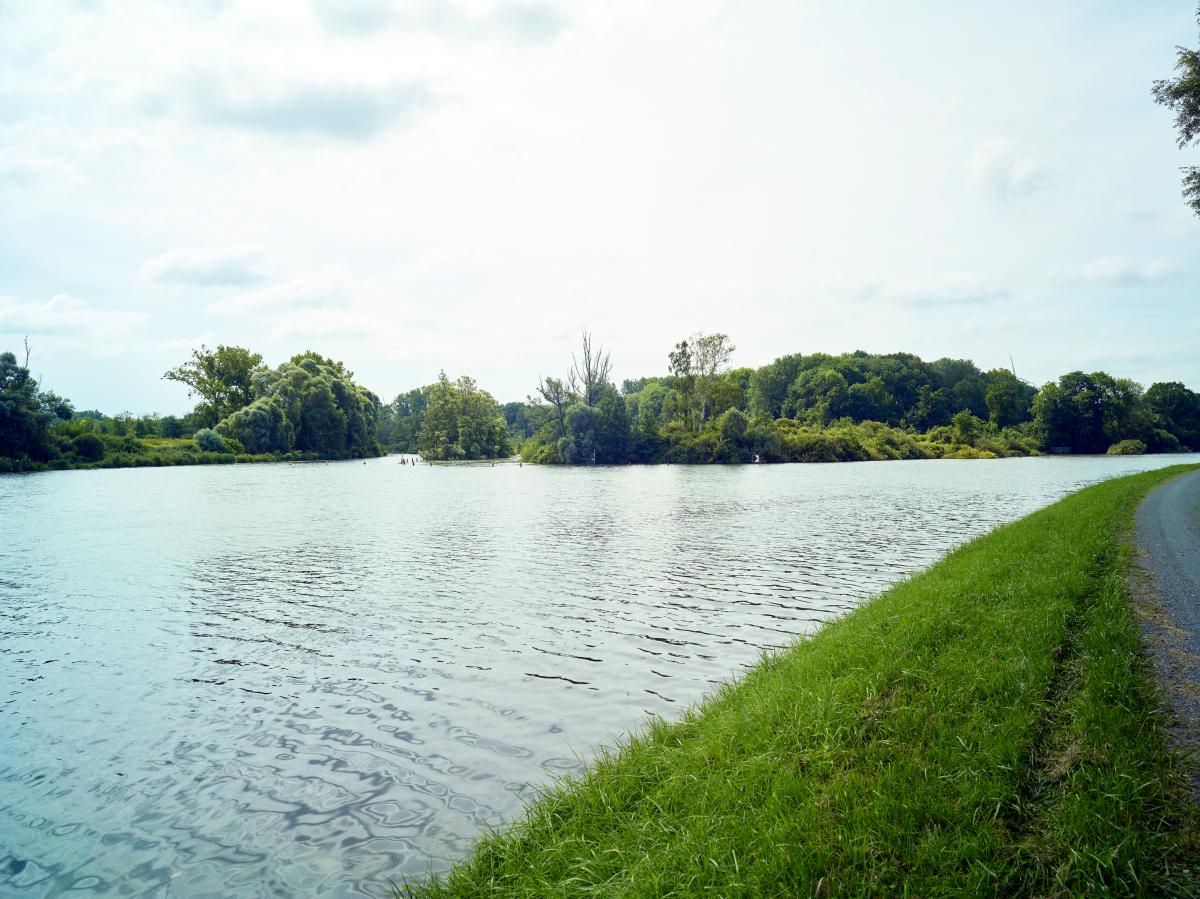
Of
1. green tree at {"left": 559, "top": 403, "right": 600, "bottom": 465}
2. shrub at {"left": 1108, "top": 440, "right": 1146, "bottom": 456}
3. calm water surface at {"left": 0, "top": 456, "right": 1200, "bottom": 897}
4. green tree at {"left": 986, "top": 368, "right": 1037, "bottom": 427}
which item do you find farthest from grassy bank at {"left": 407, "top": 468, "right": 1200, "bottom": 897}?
green tree at {"left": 986, "top": 368, "right": 1037, "bottom": 427}

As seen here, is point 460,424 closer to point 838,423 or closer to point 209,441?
point 209,441

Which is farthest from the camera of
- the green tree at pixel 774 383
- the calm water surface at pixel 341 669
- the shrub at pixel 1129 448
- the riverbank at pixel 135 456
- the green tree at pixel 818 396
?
the green tree at pixel 774 383

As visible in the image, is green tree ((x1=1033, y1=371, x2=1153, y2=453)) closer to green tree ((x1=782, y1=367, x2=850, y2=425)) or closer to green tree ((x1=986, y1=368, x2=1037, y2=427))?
green tree ((x1=986, y1=368, x2=1037, y2=427))

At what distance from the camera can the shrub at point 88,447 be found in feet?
238

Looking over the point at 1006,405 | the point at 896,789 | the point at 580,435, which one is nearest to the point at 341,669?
the point at 896,789

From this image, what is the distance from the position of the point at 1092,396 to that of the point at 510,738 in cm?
12455

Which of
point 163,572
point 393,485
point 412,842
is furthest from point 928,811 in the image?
point 393,485

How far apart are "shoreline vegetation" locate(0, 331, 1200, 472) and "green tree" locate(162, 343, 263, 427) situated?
0.75 feet

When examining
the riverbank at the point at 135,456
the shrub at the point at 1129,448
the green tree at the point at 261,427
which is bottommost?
the shrub at the point at 1129,448

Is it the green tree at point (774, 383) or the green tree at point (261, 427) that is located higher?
the green tree at point (774, 383)

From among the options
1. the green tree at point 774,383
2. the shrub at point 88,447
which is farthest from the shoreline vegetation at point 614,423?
the green tree at point 774,383

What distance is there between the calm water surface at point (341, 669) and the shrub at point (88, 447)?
5823cm

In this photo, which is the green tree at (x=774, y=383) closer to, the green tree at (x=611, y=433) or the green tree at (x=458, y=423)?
the green tree at (x=611, y=433)

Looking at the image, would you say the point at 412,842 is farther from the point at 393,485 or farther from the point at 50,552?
the point at 393,485
